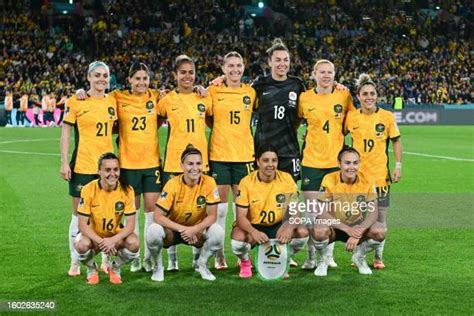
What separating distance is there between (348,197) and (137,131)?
194 cm

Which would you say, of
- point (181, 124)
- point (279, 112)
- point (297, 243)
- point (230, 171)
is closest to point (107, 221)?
point (181, 124)

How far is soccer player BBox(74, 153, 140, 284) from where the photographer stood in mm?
6297

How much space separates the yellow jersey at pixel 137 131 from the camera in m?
6.86

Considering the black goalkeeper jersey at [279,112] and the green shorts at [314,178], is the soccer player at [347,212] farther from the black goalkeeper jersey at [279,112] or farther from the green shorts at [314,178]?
the black goalkeeper jersey at [279,112]

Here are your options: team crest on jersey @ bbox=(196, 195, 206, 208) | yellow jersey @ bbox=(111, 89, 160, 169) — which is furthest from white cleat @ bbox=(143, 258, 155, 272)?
yellow jersey @ bbox=(111, 89, 160, 169)

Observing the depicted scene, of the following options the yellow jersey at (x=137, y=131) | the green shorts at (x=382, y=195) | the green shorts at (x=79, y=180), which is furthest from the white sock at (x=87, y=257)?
the green shorts at (x=382, y=195)

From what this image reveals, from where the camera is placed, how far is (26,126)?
29.1 meters

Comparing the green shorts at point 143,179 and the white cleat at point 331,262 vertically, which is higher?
the green shorts at point 143,179

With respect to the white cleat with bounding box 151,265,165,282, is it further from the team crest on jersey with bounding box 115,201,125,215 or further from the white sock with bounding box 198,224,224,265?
the team crest on jersey with bounding box 115,201,125,215

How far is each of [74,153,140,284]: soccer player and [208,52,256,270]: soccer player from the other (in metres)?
0.95

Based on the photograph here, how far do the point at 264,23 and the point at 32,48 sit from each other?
13.1 metres

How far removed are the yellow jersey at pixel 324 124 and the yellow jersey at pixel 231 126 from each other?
0.53 metres

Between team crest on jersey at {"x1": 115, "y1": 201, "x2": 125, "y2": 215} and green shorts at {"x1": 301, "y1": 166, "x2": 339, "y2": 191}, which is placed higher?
green shorts at {"x1": 301, "y1": 166, "x2": 339, "y2": 191}

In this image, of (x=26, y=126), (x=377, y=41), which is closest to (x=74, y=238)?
(x=26, y=126)
